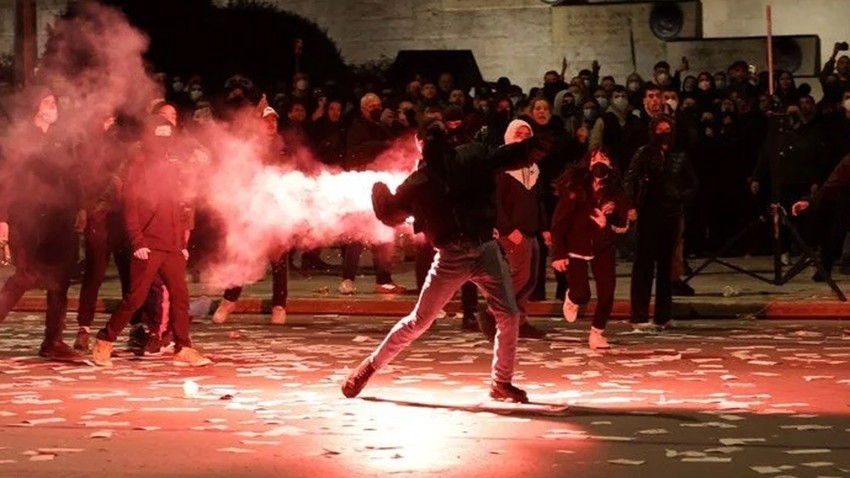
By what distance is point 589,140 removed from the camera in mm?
20594

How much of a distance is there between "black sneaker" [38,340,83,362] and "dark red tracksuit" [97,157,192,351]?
43 centimetres

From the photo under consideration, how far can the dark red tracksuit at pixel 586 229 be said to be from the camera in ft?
50.4

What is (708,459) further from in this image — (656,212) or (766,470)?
(656,212)

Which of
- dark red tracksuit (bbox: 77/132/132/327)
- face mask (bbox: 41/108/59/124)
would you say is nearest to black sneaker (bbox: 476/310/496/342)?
dark red tracksuit (bbox: 77/132/132/327)

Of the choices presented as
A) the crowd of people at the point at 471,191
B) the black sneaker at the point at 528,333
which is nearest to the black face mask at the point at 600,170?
the crowd of people at the point at 471,191

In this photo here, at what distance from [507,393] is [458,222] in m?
1.07

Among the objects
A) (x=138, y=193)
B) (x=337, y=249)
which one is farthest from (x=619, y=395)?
(x=337, y=249)

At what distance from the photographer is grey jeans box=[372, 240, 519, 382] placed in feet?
38.7

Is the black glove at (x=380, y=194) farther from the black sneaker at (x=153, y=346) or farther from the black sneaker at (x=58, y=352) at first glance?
the black sneaker at (x=153, y=346)

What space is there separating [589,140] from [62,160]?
25.4 feet

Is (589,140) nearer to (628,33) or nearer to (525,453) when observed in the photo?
(628,33)

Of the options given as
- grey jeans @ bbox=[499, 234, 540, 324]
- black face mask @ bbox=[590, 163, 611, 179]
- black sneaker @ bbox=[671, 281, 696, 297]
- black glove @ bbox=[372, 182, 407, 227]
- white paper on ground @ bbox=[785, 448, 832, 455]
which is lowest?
white paper on ground @ bbox=[785, 448, 832, 455]

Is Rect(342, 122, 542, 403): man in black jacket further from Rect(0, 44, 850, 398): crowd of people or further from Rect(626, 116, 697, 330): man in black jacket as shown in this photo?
Rect(626, 116, 697, 330): man in black jacket

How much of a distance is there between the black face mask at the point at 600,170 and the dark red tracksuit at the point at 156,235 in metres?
3.34
